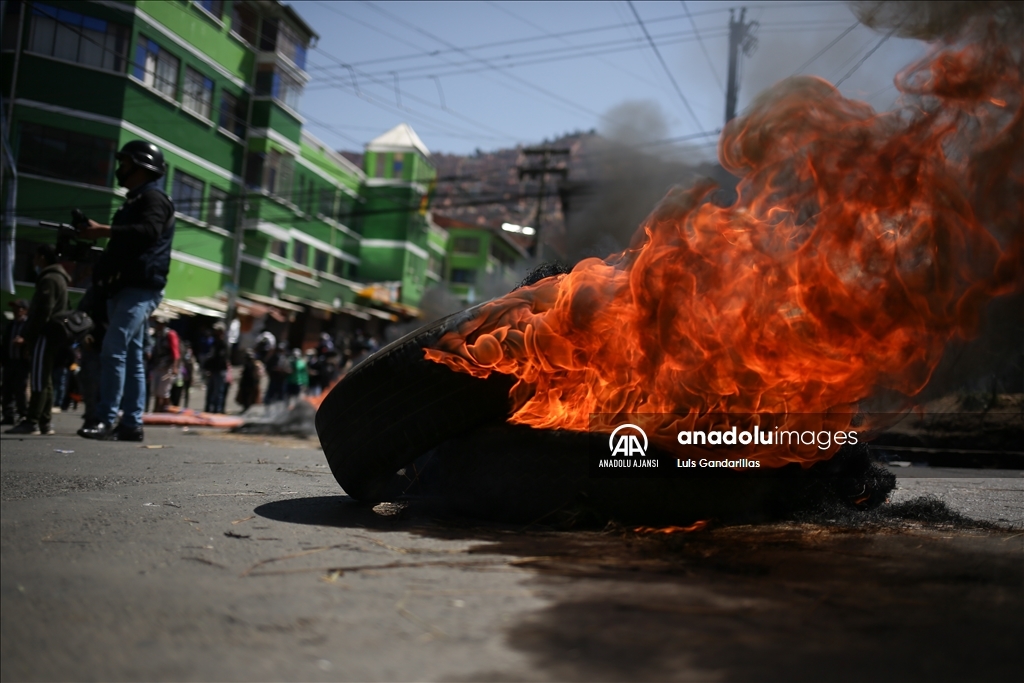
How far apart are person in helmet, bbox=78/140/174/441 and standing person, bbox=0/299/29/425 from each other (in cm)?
220

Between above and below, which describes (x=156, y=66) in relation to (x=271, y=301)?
above

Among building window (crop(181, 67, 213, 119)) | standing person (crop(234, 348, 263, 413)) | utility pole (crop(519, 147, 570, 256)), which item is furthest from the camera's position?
utility pole (crop(519, 147, 570, 256))

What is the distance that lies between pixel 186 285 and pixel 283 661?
31.6 metres

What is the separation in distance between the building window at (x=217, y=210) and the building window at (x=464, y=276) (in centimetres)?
4007

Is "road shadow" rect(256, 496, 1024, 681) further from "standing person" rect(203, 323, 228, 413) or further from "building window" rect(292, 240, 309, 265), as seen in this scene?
"building window" rect(292, 240, 309, 265)

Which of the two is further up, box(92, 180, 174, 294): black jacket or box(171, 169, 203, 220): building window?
box(171, 169, 203, 220): building window

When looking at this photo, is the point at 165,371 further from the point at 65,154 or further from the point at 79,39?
the point at 79,39

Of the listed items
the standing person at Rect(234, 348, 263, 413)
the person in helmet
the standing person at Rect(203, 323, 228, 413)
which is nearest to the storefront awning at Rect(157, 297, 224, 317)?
the standing person at Rect(234, 348, 263, 413)

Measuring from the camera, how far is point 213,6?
3041 centimetres

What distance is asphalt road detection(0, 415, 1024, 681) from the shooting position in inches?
62.2

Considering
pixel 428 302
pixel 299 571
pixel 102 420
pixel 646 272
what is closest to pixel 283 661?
pixel 299 571

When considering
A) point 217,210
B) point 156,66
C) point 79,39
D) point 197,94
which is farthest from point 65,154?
point 217,210

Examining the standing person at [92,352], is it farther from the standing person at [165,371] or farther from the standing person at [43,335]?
the standing person at [165,371]

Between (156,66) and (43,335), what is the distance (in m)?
24.0
